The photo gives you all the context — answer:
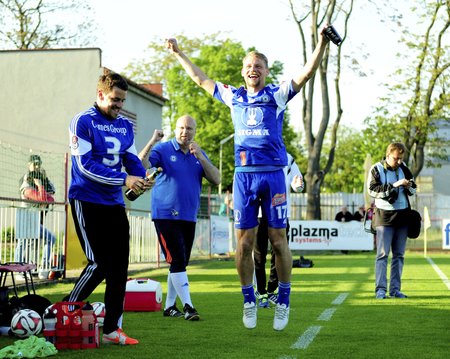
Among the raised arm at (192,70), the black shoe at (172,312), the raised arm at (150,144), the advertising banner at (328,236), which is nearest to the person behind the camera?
the raised arm at (192,70)

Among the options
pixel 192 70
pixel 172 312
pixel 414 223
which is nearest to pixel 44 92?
pixel 414 223

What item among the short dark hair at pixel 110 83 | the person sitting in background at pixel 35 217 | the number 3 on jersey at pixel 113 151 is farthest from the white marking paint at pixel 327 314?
the person sitting in background at pixel 35 217

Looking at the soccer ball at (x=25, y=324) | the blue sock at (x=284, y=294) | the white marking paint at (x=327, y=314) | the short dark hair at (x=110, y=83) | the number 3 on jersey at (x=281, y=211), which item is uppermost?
the short dark hair at (x=110, y=83)

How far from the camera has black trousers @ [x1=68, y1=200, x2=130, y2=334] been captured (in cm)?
777

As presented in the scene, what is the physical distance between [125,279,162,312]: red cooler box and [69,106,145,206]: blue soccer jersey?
3334 millimetres

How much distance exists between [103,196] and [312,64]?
7.13 feet

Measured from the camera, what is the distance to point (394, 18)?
41.4 m

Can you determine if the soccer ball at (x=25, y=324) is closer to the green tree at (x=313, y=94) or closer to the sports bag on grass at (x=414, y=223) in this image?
the sports bag on grass at (x=414, y=223)

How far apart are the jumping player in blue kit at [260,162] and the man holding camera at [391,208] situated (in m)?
4.36

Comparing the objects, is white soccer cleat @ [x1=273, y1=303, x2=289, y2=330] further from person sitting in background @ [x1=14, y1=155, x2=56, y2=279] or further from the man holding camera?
person sitting in background @ [x1=14, y1=155, x2=56, y2=279]

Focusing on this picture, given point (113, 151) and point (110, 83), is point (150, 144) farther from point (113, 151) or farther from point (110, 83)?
point (110, 83)

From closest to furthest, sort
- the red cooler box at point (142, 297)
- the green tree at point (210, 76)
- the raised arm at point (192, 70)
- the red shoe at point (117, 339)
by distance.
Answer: the red shoe at point (117, 339) → the raised arm at point (192, 70) → the red cooler box at point (142, 297) → the green tree at point (210, 76)

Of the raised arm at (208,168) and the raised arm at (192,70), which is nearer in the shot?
the raised arm at (192,70)

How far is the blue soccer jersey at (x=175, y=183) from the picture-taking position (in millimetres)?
10211
